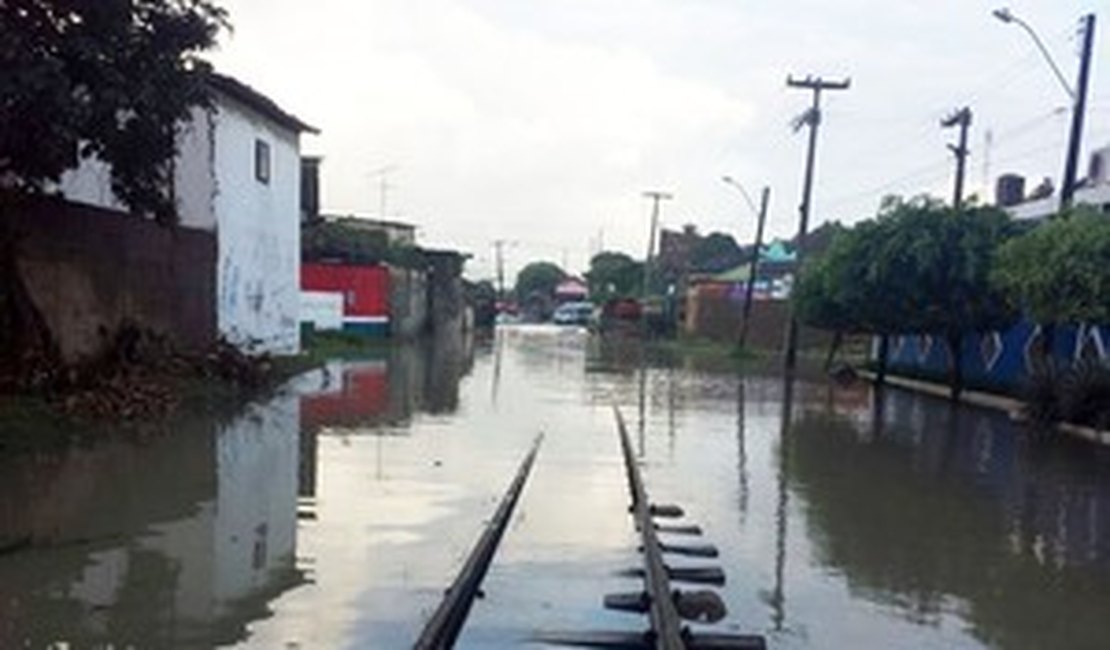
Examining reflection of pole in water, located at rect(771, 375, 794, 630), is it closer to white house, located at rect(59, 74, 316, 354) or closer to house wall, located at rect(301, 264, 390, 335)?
white house, located at rect(59, 74, 316, 354)

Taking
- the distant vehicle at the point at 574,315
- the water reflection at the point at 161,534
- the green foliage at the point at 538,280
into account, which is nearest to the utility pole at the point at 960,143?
the water reflection at the point at 161,534

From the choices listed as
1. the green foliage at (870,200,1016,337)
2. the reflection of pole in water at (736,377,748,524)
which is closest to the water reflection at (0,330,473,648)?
the reflection of pole in water at (736,377,748,524)

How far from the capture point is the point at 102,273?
23172 mm

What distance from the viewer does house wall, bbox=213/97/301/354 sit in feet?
107

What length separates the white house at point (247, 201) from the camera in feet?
101

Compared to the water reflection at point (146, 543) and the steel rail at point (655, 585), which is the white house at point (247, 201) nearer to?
the water reflection at point (146, 543)

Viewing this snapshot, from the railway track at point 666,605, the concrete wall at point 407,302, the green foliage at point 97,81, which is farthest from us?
the concrete wall at point 407,302

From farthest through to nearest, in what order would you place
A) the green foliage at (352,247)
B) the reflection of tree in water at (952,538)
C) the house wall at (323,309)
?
the green foliage at (352,247) < the house wall at (323,309) < the reflection of tree in water at (952,538)

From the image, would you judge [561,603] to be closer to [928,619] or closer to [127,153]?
[928,619]

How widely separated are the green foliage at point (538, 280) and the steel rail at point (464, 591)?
171 metres

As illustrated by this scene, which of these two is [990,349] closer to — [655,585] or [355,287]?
[355,287]

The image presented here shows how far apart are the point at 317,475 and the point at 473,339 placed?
5891 centimetres

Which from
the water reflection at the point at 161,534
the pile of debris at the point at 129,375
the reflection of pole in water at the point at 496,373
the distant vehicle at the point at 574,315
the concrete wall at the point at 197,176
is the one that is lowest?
the distant vehicle at the point at 574,315

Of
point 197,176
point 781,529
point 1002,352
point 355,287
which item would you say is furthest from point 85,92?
point 355,287
